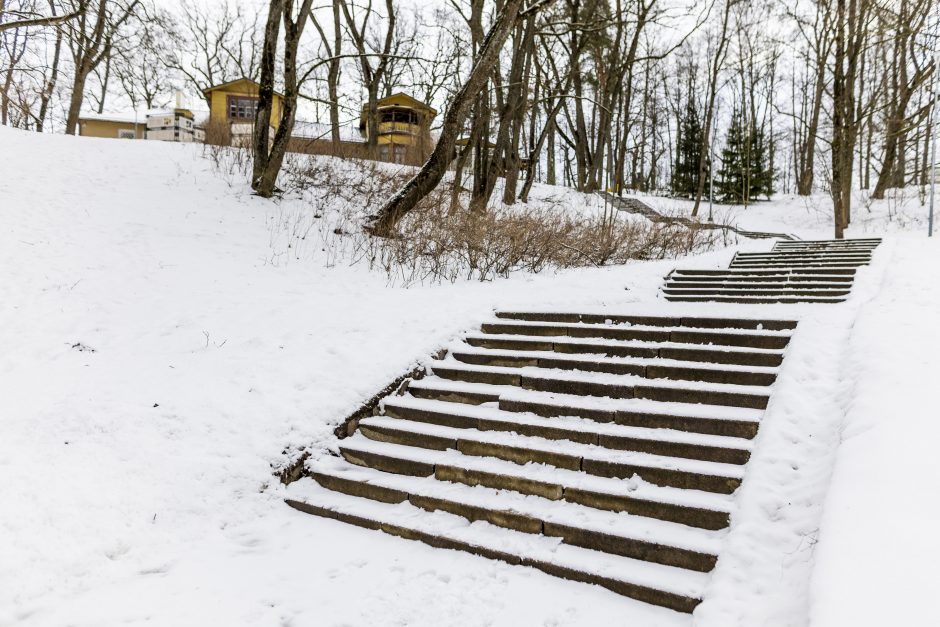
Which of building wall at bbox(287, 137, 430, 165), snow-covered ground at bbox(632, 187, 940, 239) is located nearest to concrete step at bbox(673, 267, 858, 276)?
building wall at bbox(287, 137, 430, 165)

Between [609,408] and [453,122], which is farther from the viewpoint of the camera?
[453,122]

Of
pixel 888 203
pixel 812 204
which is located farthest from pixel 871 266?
pixel 812 204

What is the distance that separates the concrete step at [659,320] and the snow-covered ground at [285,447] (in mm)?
300

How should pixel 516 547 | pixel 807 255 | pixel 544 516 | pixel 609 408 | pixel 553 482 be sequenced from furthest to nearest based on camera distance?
pixel 807 255
pixel 609 408
pixel 553 482
pixel 544 516
pixel 516 547

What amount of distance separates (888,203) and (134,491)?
78.0 ft

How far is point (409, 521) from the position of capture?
12.8ft

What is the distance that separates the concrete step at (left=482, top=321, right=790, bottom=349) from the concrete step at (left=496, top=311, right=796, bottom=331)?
6.0 inches

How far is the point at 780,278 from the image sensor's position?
785cm

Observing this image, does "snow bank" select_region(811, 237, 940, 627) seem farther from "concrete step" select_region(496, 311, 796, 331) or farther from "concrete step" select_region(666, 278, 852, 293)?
"concrete step" select_region(666, 278, 852, 293)

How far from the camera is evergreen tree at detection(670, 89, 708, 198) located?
1276 inches

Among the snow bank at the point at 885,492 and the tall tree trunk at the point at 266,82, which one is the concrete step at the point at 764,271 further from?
the tall tree trunk at the point at 266,82

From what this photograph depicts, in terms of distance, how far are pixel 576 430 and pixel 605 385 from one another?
66cm

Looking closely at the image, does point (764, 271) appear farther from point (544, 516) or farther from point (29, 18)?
point (29, 18)

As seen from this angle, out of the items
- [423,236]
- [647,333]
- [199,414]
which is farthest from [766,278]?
[199,414]
